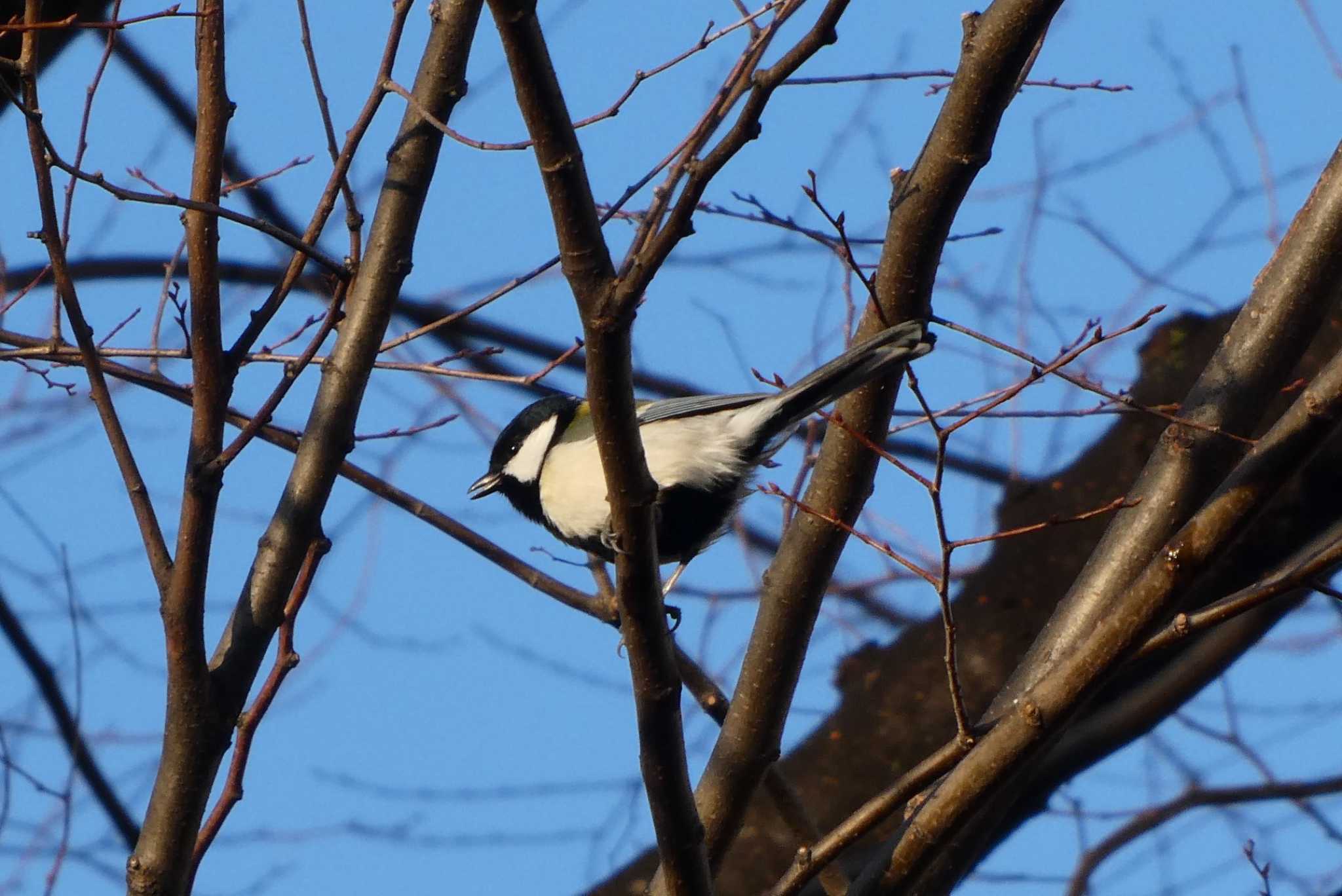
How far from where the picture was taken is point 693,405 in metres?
3.28

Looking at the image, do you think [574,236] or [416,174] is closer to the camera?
[574,236]

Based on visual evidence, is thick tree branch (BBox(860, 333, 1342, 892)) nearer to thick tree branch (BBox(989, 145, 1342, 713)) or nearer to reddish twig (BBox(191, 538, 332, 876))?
thick tree branch (BBox(989, 145, 1342, 713))

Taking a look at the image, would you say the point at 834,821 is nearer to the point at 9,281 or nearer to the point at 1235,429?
the point at 1235,429

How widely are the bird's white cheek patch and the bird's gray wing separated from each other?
0.43 meters

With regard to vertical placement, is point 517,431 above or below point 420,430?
above

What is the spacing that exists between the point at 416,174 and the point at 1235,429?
1659 millimetres

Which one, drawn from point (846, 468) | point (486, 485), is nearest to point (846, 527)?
point (846, 468)

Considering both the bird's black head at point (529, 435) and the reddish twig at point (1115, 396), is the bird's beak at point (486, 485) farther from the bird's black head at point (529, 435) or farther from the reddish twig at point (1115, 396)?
the reddish twig at point (1115, 396)

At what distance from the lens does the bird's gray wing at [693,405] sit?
317 centimetres

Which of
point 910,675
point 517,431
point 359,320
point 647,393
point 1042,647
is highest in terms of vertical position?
point 647,393

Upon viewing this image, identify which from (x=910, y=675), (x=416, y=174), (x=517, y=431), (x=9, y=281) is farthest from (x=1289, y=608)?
(x=9, y=281)

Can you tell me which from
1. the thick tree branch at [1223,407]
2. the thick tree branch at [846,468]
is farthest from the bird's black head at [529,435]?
the thick tree branch at [1223,407]

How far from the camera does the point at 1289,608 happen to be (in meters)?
3.61

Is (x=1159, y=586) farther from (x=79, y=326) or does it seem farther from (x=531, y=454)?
(x=531, y=454)
